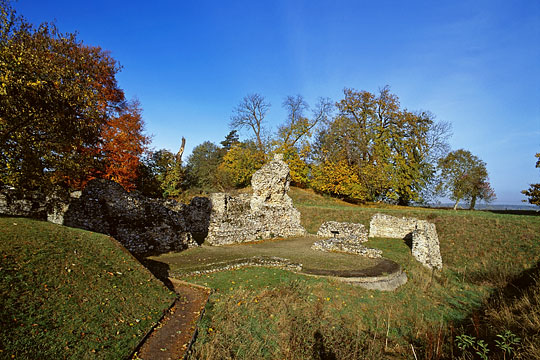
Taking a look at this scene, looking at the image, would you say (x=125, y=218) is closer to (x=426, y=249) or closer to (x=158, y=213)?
(x=158, y=213)

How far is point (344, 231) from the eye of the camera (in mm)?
18391

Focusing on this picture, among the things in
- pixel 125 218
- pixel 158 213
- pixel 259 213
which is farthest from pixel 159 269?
pixel 259 213

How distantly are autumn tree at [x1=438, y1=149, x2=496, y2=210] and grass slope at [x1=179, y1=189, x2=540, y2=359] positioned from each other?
18.5 meters

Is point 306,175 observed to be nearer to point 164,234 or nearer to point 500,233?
point 500,233

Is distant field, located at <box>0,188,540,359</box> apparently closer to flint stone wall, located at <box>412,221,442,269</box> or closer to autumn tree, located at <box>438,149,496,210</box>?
flint stone wall, located at <box>412,221,442,269</box>

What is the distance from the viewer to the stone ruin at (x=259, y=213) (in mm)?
15445

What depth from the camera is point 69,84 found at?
29.8ft

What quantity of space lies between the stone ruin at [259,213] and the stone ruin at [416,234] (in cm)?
597

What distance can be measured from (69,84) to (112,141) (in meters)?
14.2

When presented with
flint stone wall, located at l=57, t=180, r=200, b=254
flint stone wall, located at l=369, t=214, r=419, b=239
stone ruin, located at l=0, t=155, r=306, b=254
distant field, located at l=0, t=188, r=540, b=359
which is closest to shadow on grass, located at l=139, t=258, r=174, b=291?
distant field, located at l=0, t=188, r=540, b=359

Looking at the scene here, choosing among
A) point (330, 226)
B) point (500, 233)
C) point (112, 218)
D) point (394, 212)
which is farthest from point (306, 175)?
point (112, 218)

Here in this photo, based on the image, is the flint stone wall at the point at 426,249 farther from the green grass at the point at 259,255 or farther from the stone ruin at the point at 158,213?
the stone ruin at the point at 158,213

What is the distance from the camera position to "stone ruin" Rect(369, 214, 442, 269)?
46.6ft

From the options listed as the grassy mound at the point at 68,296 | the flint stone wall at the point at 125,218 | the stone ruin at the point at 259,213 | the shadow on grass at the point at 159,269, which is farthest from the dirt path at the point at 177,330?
the stone ruin at the point at 259,213
